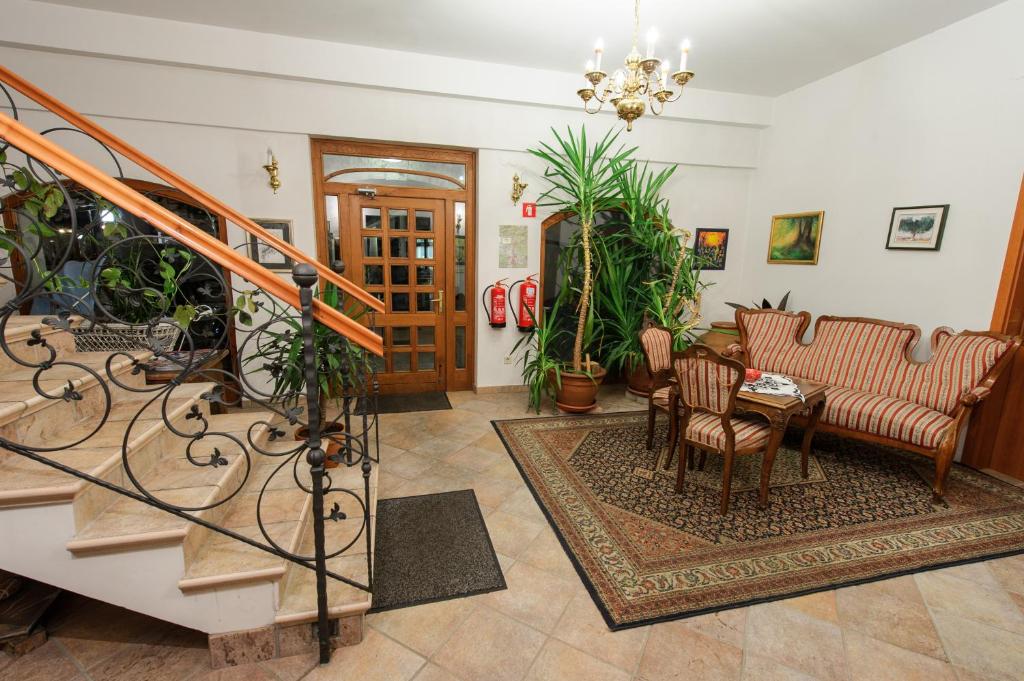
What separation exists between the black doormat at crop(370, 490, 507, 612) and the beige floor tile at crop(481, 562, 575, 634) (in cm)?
6

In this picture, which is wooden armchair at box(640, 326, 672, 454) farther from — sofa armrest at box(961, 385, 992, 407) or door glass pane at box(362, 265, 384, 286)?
door glass pane at box(362, 265, 384, 286)

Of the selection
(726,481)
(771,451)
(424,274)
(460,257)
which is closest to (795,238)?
(771,451)

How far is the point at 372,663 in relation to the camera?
1641 millimetres

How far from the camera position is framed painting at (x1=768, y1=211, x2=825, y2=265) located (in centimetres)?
443

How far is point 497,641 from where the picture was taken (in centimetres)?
175

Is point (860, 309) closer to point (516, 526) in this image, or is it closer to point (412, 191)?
point (516, 526)

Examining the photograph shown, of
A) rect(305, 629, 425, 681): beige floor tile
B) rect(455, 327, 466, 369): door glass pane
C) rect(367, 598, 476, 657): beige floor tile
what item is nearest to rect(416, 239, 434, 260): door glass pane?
rect(455, 327, 466, 369): door glass pane

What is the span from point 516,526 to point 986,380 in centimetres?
314

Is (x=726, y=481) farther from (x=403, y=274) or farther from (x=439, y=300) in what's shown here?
(x=403, y=274)

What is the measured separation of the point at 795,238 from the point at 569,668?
4.65m

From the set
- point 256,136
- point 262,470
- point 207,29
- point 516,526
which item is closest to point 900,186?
point 516,526

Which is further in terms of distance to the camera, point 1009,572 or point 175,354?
point 175,354

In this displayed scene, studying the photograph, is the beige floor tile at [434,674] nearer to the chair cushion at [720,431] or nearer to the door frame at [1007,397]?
the chair cushion at [720,431]

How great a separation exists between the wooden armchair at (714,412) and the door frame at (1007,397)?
190 centimetres
